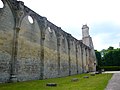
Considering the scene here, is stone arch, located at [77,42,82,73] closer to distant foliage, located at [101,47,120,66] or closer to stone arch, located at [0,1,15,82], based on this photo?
distant foliage, located at [101,47,120,66]

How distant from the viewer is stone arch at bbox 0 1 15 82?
41.9 feet

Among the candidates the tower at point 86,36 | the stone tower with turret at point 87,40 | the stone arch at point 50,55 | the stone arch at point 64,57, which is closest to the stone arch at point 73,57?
the stone arch at point 64,57

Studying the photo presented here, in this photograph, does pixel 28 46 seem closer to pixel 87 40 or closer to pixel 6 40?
pixel 6 40

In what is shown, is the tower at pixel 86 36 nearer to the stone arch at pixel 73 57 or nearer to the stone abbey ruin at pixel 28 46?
the stone arch at pixel 73 57

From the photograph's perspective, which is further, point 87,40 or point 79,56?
point 87,40

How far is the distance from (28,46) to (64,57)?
964 cm

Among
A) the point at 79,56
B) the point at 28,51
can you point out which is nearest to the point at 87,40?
the point at 79,56

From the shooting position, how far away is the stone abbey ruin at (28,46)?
43.8 feet

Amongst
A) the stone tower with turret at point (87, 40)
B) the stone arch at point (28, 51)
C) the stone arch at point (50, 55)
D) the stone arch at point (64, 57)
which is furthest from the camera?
the stone tower with turret at point (87, 40)

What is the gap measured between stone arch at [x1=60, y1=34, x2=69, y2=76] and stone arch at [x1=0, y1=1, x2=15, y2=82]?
10.6 meters

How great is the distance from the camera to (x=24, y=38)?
15609mm

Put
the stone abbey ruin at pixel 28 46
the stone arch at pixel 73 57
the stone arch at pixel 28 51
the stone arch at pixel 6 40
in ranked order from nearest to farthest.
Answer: the stone arch at pixel 6 40, the stone abbey ruin at pixel 28 46, the stone arch at pixel 28 51, the stone arch at pixel 73 57

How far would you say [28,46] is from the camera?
52.9 feet

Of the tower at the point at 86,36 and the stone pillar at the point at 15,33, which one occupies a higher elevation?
the tower at the point at 86,36
